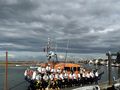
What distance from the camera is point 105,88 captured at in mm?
30281

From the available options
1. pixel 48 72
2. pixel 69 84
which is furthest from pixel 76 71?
pixel 48 72

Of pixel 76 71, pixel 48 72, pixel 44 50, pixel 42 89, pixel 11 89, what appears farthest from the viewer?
pixel 11 89

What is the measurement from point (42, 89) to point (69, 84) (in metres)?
6.41

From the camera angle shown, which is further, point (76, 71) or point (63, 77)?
point (76, 71)

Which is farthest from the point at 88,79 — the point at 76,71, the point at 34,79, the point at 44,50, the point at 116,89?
the point at 116,89

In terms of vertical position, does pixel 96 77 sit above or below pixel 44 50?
below

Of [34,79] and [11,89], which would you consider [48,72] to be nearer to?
[34,79]

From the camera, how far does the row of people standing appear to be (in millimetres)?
36281

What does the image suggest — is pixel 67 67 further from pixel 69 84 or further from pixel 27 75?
pixel 27 75

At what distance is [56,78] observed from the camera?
1505 inches

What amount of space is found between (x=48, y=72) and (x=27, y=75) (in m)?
3.62

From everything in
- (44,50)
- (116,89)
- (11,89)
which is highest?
(44,50)

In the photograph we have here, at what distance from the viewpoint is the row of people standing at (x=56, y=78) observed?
36.3 metres

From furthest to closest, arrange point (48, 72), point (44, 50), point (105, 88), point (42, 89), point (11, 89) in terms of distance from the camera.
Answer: point (11, 89)
point (44, 50)
point (48, 72)
point (42, 89)
point (105, 88)
